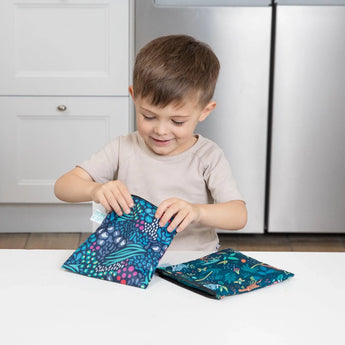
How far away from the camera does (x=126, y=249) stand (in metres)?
0.82

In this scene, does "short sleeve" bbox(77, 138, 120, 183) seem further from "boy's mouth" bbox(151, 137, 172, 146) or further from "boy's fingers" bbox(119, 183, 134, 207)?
"boy's fingers" bbox(119, 183, 134, 207)

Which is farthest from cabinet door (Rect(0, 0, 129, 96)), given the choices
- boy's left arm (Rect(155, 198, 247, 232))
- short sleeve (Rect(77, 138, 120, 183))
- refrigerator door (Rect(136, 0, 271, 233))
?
boy's left arm (Rect(155, 198, 247, 232))

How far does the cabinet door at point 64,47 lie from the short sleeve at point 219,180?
1228 mm

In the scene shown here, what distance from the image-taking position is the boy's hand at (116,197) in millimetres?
860

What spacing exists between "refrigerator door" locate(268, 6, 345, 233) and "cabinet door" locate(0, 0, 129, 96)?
61cm

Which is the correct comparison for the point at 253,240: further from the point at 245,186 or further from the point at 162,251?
the point at 162,251

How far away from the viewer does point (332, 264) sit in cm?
85

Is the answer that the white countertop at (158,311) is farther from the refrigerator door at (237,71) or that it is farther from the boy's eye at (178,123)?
the refrigerator door at (237,71)

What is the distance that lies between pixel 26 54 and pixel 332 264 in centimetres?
178

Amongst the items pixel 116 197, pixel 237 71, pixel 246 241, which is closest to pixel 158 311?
pixel 116 197

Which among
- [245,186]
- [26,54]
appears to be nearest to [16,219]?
[26,54]

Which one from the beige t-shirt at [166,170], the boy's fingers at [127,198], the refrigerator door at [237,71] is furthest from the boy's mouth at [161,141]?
the refrigerator door at [237,71]

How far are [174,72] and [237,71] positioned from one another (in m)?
1.34

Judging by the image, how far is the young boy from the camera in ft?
3.27
